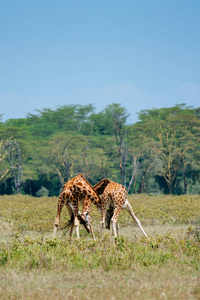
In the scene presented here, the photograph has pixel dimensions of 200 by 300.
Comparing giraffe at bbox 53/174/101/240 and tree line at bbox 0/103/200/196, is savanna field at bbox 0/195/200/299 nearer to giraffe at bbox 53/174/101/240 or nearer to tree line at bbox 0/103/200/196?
giraffe at bbox 53/174/101/240

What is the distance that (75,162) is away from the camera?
43938 mm

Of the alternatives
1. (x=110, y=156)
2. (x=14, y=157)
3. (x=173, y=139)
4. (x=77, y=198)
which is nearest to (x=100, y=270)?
(x=77, y=198)

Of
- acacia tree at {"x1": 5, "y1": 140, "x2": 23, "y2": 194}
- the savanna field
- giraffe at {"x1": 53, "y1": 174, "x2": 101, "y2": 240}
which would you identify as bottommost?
the savanna field

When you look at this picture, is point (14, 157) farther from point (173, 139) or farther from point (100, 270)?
point (100, 270)

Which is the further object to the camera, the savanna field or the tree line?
the tree line

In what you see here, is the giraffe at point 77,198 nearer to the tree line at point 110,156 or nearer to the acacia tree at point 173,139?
the tree line at point 110,156

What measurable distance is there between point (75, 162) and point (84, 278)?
38.3m

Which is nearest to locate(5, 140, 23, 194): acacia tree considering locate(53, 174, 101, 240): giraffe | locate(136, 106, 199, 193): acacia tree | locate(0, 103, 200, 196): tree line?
locate(0, 103, 200, 196): tree line

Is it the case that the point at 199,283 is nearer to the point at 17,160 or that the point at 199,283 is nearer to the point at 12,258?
the point at 12,258

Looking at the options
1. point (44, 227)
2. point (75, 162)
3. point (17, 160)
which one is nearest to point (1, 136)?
point (17, 160)

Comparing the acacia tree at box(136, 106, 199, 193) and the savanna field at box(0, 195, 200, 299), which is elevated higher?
the acacia tree at box(136, 106, 199, 193)

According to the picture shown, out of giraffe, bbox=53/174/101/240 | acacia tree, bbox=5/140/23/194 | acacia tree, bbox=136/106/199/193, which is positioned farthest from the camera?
acacia tree, bbox=136/106/199/193

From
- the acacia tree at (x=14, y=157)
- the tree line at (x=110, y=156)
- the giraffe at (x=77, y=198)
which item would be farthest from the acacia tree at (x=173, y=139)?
the giraffe at (x=77, y=198)

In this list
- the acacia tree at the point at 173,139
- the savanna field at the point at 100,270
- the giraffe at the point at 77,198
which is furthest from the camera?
the acacia tree at the point at 173,139
